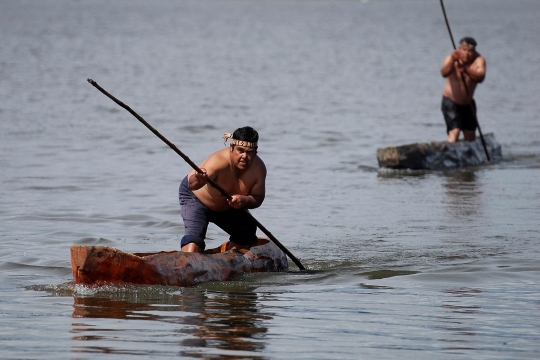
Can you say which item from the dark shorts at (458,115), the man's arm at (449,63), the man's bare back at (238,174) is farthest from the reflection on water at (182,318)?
the dark shorts at (458,115)

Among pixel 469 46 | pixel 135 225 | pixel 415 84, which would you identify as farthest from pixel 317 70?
pixel 135 225

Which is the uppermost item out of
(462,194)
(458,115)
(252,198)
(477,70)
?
(477,70)

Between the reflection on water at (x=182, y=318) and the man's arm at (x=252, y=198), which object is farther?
the man's arm at (x=252, y=198)

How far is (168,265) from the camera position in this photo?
8.59 m

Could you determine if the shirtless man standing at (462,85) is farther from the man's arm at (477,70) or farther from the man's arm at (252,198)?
the man's arm at (252,198)

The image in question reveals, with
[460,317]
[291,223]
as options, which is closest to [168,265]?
[460,317]

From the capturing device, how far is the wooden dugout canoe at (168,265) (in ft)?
26.8

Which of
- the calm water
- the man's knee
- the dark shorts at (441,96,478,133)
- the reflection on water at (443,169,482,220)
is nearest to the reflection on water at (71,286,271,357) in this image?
the calm water

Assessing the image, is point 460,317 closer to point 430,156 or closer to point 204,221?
point 204,221

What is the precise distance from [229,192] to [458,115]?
814 centimetres

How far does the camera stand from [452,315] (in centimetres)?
774

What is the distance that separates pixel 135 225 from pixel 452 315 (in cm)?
535

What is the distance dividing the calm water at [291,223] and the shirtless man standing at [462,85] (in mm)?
810

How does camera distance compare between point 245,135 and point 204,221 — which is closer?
point 245,135
